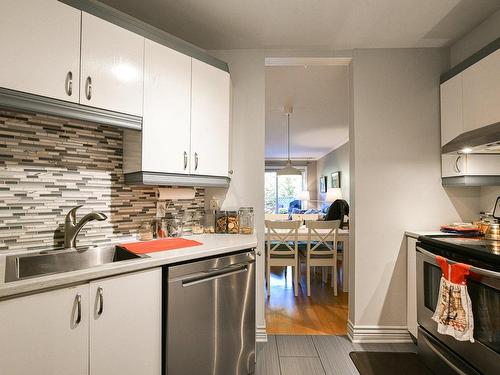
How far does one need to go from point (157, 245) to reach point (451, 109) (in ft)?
7.88

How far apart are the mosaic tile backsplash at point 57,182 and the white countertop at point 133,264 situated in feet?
0.48

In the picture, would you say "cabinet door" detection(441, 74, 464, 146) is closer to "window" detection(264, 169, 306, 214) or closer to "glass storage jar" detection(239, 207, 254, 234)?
"glass storage jar" detection(239, 207, 254, 234)

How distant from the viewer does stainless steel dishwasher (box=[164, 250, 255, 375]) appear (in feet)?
4.74

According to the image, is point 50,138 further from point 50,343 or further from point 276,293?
point 276,293

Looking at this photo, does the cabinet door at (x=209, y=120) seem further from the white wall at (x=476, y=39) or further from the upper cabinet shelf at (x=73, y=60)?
the white wall at (x=476, y=39)

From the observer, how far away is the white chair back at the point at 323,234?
11.6 ft

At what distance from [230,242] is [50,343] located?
3.27ft

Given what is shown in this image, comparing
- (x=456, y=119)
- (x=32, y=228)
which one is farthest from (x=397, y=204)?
(x=32, y=228)

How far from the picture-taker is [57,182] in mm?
1582

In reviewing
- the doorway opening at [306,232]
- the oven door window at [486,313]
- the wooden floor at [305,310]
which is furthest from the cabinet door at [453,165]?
the wooden floor at [305,310]

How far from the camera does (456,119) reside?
6.98 feet

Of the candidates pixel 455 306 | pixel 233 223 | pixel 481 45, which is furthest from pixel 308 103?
pixel 455 306

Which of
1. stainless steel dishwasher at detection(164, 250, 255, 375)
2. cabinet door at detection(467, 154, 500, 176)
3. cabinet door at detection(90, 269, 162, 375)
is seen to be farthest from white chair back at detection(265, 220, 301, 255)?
cabinet door at detection(90, 269, 162, 375)

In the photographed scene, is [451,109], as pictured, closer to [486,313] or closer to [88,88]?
Answer: [486,313]
